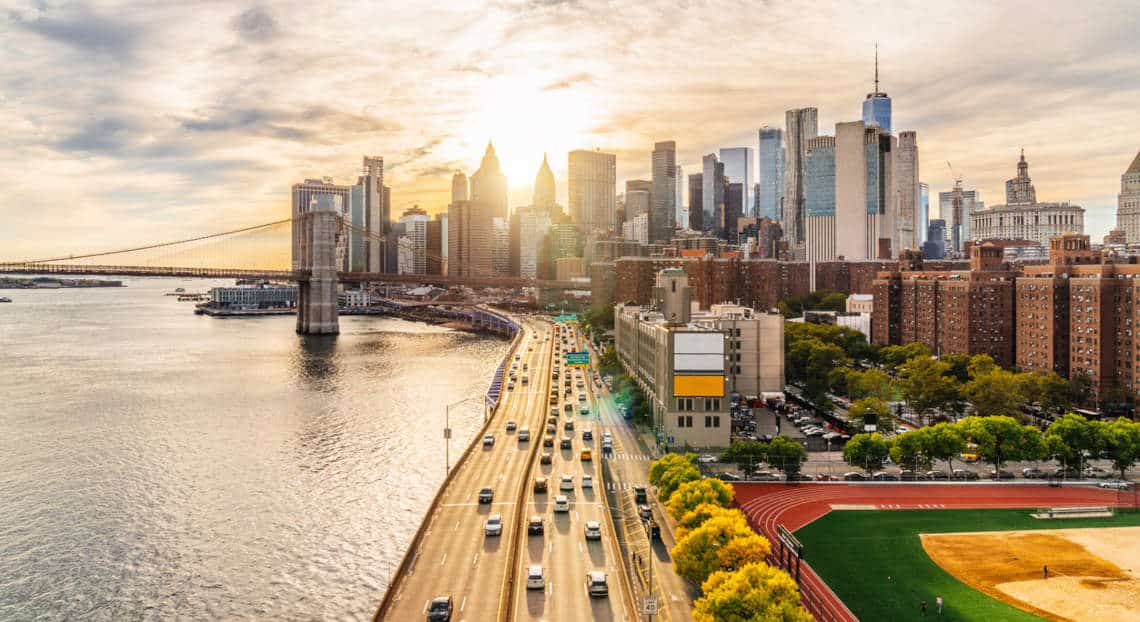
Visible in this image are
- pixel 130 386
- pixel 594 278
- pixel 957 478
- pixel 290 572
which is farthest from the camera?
pixel 594 278

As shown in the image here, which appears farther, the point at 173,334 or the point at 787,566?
the point at 173,334

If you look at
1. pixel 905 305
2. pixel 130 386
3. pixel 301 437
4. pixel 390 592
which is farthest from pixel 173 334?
pixel 390 592

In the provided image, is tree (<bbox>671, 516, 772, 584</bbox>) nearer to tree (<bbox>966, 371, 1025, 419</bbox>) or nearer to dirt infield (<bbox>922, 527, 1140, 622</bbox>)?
dirt infield (<bbox>922, 527, 1140, 622</bbox>)

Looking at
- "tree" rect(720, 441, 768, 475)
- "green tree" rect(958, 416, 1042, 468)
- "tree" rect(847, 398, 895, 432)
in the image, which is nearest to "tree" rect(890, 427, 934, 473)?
"green tree" rect(958, 416, 1042, 468)

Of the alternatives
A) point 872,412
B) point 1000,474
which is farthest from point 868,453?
point 872,412

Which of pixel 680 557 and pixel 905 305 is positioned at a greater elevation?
pixel 905 305

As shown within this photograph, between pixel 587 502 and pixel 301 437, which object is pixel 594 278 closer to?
pixel 301 437

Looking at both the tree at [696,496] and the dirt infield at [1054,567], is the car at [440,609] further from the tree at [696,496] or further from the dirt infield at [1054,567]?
the dirt infield at [1054,567]

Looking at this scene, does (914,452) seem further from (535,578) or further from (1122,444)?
(535,578)
